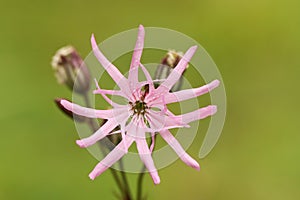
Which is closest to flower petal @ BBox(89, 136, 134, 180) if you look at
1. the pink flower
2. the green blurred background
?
the pink flower

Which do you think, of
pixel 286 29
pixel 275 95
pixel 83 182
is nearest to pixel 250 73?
pixel 275 95

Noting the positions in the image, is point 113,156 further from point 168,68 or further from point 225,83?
point 225,83

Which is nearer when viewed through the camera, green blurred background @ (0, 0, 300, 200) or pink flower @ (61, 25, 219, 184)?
pink flower @ (61, 25, 219, 184)

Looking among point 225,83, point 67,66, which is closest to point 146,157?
point 67,66

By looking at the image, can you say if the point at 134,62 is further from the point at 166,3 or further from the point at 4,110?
the point at 166,3

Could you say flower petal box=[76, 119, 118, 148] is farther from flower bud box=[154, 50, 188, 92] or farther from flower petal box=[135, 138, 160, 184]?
flower bud box=[154, 50, 188, 92]

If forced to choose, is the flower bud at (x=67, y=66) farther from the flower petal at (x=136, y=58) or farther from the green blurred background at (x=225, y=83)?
the green blurred background at (x=225, y=83)

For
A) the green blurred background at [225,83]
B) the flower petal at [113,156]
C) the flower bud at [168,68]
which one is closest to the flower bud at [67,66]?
the flower bud at [168,68]

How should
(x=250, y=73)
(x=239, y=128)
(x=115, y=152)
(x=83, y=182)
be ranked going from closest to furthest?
(x=115, y=152) → (x=83, y=182) → (x=239, y=128) → (x=250, y=73)
